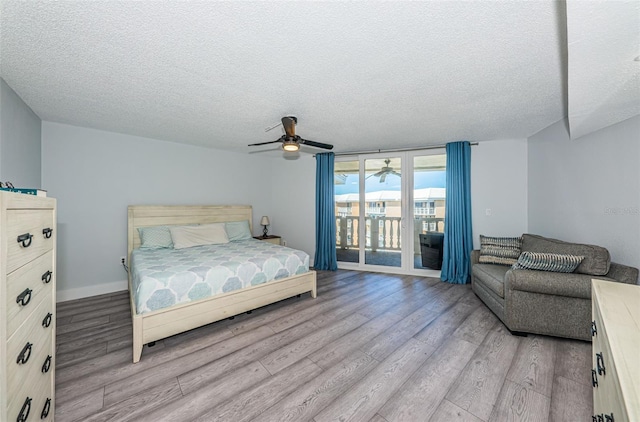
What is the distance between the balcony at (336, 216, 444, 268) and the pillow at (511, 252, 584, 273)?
6.64ft

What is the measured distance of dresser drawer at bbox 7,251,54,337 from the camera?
84cm

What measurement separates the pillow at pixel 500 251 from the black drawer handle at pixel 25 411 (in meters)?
4.24

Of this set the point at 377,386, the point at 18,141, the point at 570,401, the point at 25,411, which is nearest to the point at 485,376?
the point at 570,401

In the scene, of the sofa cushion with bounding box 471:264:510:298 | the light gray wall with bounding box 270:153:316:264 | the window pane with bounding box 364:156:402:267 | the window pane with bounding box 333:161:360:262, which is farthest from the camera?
the light gray wall with bounding box 270:153:316:264

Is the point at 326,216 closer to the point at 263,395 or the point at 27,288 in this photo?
the point at 263,395

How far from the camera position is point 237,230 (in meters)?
4.50

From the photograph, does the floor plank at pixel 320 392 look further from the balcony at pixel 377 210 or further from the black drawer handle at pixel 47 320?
the balcony at pixel 377 210

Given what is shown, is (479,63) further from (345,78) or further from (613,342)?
(613,342)

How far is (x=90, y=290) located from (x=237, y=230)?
216cm

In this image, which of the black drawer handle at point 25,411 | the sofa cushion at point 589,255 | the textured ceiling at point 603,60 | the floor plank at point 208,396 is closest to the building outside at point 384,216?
the sofa cushion at point 589,255

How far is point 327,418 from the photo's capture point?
1.47m

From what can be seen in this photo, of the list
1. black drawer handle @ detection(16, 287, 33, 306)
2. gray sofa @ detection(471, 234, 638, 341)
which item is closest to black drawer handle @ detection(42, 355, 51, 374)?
black drawer handle @ detection(16, 287, 33, 306)

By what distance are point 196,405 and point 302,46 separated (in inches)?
97.5

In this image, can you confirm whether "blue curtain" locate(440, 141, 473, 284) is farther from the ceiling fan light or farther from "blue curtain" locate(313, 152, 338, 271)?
the ceiling fan light
